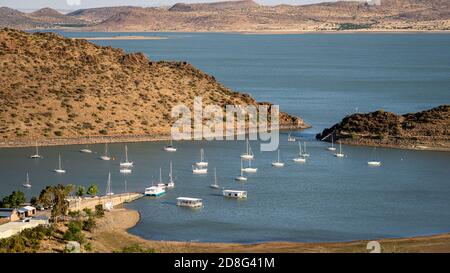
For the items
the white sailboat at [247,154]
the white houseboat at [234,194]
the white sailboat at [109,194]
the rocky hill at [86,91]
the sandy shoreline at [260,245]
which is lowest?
the sandy shoreline at [260,245]

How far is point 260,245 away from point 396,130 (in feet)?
116

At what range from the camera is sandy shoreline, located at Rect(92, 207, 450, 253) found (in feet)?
107

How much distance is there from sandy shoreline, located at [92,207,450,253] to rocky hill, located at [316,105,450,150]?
95.6 feet

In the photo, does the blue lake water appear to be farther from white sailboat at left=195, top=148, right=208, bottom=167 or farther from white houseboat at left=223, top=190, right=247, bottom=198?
white sailboat at left=195, top=148, right=208, bottom=167

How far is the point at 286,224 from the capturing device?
39.1m

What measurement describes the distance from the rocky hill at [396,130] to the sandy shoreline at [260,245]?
95.6 feet

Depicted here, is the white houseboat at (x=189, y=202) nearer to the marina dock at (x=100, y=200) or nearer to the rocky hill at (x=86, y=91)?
the marina dock at (x=100, y=200)

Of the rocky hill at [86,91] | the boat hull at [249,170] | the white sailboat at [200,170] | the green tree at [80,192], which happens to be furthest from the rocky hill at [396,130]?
the green tree at [80,192]

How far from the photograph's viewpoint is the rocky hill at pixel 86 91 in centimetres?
6875

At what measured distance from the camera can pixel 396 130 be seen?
67.9 metres

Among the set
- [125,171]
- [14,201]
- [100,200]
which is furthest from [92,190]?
[125,171]

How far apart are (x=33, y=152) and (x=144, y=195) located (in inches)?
696

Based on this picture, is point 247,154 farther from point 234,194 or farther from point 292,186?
point 234,194

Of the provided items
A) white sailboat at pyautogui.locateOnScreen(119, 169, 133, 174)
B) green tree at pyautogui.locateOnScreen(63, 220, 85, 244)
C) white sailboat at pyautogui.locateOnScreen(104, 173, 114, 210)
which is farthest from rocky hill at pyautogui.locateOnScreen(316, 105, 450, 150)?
green tree at pyautogui.locateOnScreen(63, 220, 85, 244)
